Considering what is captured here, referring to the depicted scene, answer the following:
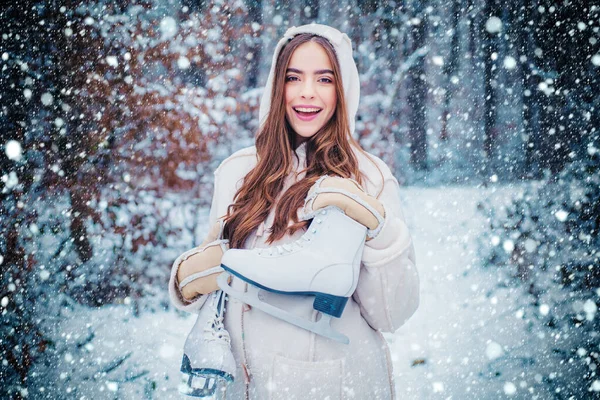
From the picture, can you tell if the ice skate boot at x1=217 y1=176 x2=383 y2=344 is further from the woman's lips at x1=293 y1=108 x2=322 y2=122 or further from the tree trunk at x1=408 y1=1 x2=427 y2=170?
the tree trunk at x1=408 y1=1 x2=427 y2=170

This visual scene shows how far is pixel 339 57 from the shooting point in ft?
4.60

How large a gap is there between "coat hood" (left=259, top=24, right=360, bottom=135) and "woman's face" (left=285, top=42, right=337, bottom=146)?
0.16 ft

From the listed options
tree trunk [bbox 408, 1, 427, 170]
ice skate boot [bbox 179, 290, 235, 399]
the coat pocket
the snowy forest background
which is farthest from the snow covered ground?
the coat pocket

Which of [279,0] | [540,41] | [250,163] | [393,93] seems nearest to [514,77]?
[540,41]

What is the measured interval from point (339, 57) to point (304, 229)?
1.75 feet

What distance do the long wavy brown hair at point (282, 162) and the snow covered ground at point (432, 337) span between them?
1736 millimetres

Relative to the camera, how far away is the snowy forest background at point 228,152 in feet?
8.48

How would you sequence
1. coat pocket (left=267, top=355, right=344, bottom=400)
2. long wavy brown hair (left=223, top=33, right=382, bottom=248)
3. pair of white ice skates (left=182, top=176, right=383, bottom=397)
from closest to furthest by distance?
pair of white ice skates (left=182, top=176, right=383, bottom=397) → coat pocket (left=267, top=355, right=344, bottom=400) → long wavy brown hair (left=223, top=33, right=382, bottom=248)

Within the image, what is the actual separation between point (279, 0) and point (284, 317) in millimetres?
2257

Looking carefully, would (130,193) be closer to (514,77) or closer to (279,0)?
(279,0)

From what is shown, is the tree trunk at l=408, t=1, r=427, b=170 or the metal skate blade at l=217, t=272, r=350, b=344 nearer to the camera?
the metal skate blade at l=217, t=272, r=350, b=344

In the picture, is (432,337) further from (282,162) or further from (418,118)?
(282,162)

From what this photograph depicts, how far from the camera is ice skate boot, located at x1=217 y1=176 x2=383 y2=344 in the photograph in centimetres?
107

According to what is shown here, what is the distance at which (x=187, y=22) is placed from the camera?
9.14 feet
